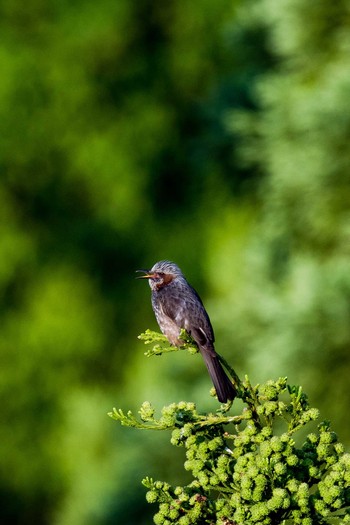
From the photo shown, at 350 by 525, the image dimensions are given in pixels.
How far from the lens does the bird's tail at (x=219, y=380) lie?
2.66m

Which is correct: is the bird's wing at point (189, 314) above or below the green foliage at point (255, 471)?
above

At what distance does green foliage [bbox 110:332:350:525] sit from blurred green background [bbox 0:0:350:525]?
6.01 m

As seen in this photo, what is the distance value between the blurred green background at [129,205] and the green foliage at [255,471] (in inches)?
237

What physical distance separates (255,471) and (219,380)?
0.88 metres

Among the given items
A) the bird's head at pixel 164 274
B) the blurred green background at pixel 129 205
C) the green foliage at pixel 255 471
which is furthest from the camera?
the blurred green background at pixel 129 205

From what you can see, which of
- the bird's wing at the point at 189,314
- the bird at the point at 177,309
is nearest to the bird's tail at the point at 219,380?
the bird at the point at 177,309

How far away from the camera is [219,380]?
272cm

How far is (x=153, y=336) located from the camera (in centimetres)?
250

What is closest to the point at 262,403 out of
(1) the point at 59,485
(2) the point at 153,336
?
(2) the point at 153,336

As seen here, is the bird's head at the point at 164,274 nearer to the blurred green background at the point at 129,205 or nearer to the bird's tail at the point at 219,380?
the bird's tail at the point at 219,380

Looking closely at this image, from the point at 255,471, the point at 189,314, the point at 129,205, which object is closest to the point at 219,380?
the point at 189,314

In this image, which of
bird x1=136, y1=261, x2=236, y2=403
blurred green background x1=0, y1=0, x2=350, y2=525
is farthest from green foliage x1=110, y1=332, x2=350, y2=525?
blurred green background x1=0, y1=0, x2=350, y2=525

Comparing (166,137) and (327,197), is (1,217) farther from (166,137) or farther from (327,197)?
(327,197)

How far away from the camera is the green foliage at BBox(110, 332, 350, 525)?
1.86 metres
